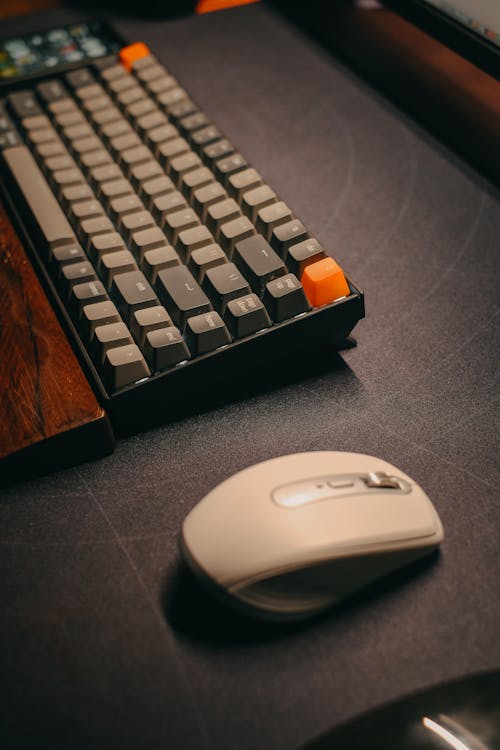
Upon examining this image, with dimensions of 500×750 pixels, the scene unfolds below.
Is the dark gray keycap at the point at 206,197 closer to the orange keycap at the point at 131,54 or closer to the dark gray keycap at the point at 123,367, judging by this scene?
the dark gray keycap at the point at 123,367

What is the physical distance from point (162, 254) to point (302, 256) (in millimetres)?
101

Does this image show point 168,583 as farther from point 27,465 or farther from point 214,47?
point 214,47

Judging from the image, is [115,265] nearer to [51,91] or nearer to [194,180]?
[194,180]

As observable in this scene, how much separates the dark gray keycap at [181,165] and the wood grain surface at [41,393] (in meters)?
0.15

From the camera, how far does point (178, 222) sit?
1.69ft

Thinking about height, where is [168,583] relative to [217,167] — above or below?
below

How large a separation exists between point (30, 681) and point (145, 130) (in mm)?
448

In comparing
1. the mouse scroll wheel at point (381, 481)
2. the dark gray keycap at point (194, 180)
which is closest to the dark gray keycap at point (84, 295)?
the dark gray keycap at point (194, 180)

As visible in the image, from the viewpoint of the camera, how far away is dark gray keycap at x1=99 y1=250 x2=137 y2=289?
49cm

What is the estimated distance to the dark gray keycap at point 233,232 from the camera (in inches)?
19.6

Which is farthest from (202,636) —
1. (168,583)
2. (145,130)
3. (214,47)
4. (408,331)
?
(214,47)

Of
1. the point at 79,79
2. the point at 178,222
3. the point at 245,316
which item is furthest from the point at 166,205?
the point at 79,79

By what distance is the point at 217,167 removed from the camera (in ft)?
1.82

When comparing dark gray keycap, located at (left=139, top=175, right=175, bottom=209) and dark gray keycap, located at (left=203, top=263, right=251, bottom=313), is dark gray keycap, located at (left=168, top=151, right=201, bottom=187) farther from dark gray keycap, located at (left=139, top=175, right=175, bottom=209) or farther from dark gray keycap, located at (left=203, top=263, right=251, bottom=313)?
dark gray keycap, located at (left=203, top=263, right=251, bottom=313)
